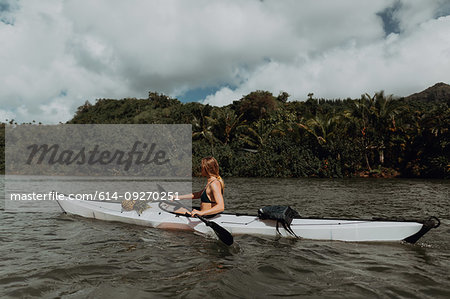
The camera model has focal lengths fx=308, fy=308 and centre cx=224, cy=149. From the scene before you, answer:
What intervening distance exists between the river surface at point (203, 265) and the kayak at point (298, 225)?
0.48 feet

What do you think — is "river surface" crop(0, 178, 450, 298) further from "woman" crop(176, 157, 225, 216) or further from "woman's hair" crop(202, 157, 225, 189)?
"woman's hair" crop(202, 157, 225, 189)

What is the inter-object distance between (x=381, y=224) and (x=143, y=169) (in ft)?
107

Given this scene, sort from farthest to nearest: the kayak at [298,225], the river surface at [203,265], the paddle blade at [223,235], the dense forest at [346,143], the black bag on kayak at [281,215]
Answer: the dense forest at [346,143] < the black bag on kayak at [281,215] < the paddle blade at [223,235] < the kayak at [298,225] < the river surface at [203,265]

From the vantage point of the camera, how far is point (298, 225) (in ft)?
19.4

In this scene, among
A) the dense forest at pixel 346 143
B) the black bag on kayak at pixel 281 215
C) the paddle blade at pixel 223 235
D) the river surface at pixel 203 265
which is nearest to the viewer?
the river surface at pixel 203 265

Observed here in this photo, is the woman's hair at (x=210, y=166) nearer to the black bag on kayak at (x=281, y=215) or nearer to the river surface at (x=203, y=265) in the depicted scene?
the black bag on kayak at (x=281, y=215)

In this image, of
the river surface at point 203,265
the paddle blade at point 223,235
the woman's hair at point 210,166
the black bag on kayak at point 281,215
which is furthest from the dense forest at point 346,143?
the paddle blade at point 223,235

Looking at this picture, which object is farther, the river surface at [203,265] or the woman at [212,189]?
the woman at [212,189]

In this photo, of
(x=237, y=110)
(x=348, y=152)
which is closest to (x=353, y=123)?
(x=348, y=152)

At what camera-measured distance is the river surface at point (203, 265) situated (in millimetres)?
3689

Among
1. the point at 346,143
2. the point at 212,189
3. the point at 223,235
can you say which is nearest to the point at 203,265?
the point at 223,235

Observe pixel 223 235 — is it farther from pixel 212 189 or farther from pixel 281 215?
pixel 281 215

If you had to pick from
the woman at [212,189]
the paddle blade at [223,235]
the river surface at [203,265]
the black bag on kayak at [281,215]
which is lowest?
the river surface at [203,265]

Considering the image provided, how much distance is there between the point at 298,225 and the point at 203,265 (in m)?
2.17
